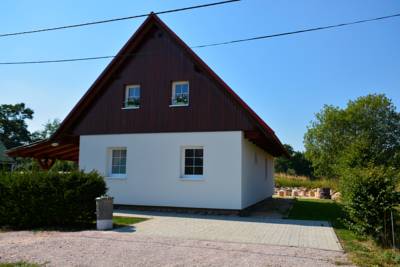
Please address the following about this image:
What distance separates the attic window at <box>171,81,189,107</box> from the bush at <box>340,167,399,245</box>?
7.24 metres

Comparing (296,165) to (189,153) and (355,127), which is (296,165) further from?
(189,153)

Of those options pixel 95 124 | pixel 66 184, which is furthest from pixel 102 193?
pixel 95 124

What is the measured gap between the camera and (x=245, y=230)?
32.8 ft

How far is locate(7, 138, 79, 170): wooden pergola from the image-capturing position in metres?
16.8

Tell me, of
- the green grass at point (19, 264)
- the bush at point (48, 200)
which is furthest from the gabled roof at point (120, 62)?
the green grass at point (19, 264)

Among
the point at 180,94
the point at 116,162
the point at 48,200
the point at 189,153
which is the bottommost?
the point at 48,200

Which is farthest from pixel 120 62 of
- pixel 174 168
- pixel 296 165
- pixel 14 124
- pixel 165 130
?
pixel 296 165

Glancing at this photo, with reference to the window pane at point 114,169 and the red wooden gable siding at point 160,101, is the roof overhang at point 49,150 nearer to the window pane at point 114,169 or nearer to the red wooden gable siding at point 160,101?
the red wooden gable siding at point 160,101

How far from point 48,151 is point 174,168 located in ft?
27.4

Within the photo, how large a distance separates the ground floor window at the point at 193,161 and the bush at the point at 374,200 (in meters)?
6.18

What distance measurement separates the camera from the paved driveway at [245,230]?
854cm

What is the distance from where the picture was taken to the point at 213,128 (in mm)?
13617

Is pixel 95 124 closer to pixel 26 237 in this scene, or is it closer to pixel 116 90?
pixel 116 90

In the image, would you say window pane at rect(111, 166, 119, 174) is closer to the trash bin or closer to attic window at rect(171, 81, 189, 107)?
attic window at rect(171, 81, 189, 107)
